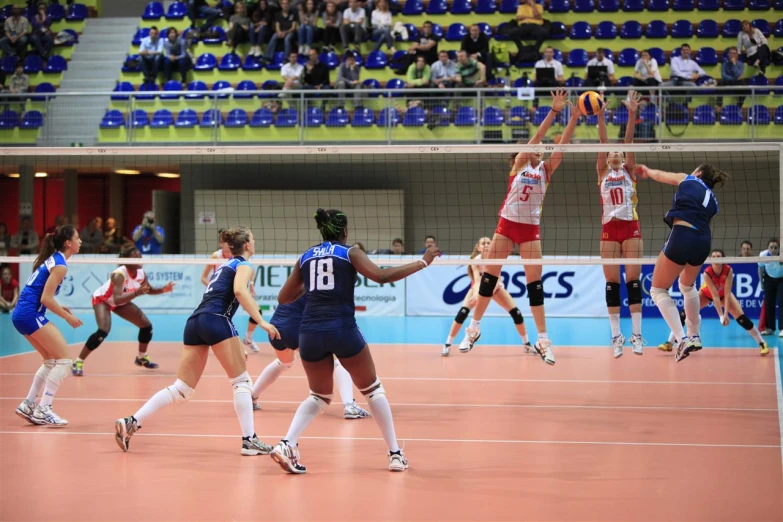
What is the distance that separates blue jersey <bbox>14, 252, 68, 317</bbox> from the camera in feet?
26.5

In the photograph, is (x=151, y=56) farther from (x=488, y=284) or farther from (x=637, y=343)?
(x=637, y=343)

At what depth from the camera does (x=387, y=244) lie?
21016mm

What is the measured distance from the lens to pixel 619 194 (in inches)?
392

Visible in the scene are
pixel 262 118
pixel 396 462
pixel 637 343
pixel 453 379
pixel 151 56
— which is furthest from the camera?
pixel 151 56

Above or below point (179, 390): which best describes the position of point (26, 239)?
above

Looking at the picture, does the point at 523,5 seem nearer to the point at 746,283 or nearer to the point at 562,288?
the point at 562,288

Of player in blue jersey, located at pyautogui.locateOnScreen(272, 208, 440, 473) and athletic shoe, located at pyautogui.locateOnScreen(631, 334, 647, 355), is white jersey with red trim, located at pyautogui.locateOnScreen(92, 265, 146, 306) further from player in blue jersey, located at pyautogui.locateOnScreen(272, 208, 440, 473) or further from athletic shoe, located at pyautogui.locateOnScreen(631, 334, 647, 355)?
athletic shoe, located at pyautogui.locateOnScreen(631, 334, 647, 355)

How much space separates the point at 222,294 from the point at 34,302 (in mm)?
2224

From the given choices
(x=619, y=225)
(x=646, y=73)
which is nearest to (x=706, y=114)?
(x=646, y=73)

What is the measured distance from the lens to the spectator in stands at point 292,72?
20.6m

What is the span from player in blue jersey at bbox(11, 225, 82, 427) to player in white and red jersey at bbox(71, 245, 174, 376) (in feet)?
9.90

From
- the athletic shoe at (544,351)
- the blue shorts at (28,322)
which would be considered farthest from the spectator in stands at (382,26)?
the blue shorts at (28,322)

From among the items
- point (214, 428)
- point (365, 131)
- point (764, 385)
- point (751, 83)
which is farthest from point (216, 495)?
point (751, 83)

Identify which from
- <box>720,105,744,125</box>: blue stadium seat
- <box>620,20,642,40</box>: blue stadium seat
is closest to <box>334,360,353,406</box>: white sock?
<box>720,105,744,125</box>: blue stadium seat
